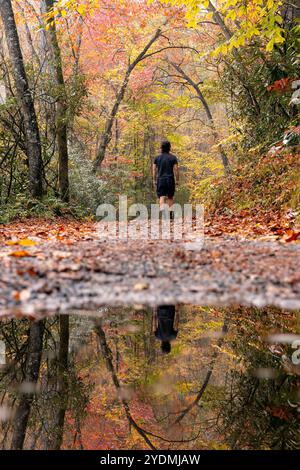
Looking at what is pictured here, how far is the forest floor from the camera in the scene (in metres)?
3.16

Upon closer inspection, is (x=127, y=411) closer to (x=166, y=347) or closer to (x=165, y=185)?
(x=166, y=347)

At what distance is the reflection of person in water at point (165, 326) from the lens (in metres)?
2.65

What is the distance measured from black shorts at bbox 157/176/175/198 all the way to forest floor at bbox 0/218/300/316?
5.42 m

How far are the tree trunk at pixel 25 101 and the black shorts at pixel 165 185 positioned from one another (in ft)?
9.66

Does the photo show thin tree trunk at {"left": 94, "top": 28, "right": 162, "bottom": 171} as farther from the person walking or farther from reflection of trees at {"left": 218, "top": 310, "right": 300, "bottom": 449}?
reflection of trees at {"left": 218, "top": 310, "right": 300, "bottom": 449}

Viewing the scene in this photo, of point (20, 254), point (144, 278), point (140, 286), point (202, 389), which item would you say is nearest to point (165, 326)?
point (140, 286)

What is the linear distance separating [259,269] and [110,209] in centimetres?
1294

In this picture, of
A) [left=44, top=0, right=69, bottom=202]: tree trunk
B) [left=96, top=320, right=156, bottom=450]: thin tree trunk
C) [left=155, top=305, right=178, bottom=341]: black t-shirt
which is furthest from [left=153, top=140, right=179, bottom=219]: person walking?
[left=96, top=320, right=156, bottom=450]: thin tree trunk

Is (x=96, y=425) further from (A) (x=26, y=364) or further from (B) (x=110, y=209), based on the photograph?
(B) (x=110, y=209)

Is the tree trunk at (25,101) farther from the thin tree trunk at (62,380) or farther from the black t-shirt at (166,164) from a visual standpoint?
the thin tree trunk at (62,380)

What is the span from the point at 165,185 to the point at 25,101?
3.73 meters

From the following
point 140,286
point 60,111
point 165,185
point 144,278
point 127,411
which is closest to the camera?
point 127,411

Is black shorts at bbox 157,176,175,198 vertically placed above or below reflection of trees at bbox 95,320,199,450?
above

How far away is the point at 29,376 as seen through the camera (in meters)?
2.24
